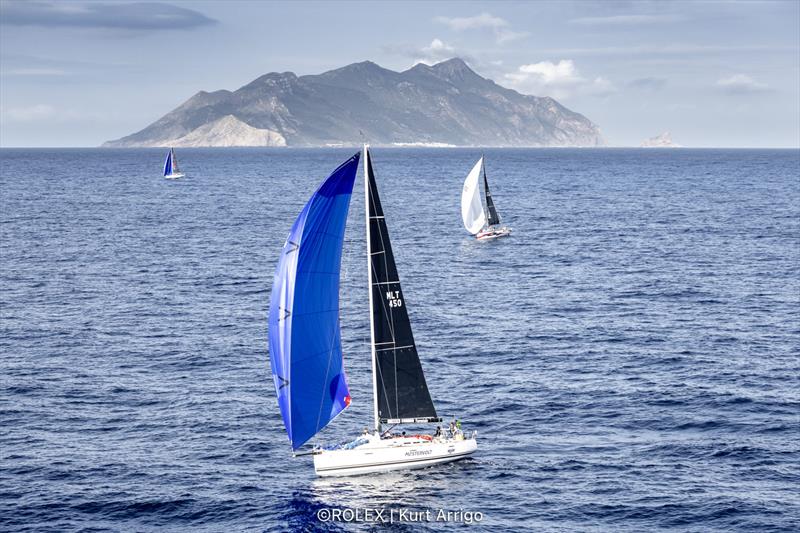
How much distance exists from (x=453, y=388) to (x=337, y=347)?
15045 mm

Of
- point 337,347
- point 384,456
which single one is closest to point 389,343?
point 337,347

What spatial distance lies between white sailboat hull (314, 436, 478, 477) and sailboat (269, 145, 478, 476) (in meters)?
0.04

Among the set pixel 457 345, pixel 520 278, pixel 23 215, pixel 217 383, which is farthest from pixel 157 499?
pixel 23 215

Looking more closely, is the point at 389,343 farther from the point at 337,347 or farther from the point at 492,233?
the point at 492,233

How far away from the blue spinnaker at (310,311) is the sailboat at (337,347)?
0.04 meters

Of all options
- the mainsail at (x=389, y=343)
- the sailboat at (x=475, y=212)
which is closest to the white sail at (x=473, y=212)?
the sailboat at (x=475, y=212)

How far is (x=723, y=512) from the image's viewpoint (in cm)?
3906

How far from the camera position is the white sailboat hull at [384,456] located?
42.1 meters

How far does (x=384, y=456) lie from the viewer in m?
42.3

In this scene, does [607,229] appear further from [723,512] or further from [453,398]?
[723,512]

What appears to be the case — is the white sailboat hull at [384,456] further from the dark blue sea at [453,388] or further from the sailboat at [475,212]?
the sailboat at [475,212]

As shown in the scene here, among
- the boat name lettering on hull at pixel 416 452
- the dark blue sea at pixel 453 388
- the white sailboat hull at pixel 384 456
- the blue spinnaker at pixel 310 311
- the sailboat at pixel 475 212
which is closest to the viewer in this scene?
the blue spinnaker at pixel 310 311

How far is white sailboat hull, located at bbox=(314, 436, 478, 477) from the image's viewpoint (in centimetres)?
4206

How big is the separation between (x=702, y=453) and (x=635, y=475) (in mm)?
4671
